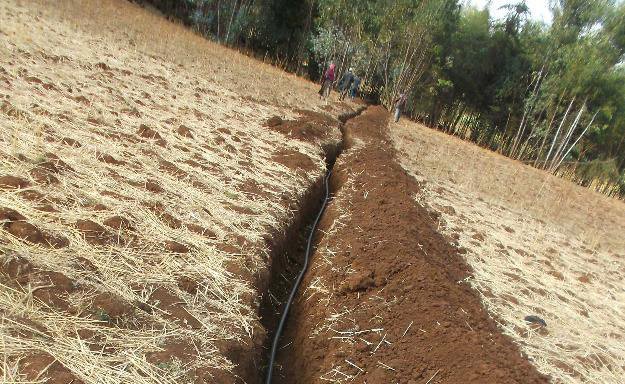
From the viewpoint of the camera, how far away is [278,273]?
495 cm

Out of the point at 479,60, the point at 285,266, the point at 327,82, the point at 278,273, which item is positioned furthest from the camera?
the point at 479,60

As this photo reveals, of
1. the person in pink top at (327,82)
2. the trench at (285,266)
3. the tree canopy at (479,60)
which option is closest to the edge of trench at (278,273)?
the trench at (285,266)

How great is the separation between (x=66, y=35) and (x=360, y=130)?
7.38 metres

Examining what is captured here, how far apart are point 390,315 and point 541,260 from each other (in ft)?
11.6

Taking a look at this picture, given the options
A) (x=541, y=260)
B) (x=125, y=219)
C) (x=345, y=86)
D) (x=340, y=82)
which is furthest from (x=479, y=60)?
(x=125, y=219)

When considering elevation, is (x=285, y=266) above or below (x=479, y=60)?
below

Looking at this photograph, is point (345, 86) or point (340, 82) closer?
point (345, 86)

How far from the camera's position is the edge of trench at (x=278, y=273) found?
3311 millimetres

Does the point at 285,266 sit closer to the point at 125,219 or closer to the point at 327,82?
the point at 125,219

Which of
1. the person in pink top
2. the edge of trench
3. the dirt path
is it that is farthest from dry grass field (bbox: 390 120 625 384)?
the person in pink top

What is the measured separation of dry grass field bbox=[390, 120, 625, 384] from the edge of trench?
1981 mm

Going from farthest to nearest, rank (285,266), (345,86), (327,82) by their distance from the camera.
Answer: (345,86), (327,82), (285,266)

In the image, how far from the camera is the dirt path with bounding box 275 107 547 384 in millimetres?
3572

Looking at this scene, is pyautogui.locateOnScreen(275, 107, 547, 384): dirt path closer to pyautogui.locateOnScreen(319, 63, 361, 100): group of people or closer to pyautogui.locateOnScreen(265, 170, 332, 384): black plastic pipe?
pyautogui.locateOnScreen(265, 170, 332, 384): black plastic pipe
